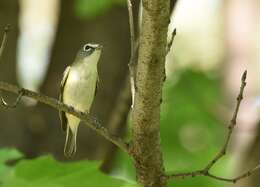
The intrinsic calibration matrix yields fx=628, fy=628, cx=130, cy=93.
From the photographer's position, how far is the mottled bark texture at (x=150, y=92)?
1.91 m

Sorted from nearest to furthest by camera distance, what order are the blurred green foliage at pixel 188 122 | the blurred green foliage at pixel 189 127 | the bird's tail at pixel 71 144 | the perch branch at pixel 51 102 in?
the perch branch at pixel 51 102 < the bird's tail at pixel 71 144 < the blurred green foliage at pixel 189 127 < the blurred green foliage at pixel 188 122

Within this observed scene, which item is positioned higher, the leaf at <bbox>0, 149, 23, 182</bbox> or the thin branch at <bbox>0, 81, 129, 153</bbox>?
the thin branch at <bbox>0, 81, 129, 153</bbox>

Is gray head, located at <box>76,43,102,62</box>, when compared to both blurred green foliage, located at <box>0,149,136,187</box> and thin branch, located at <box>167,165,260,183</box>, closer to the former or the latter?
blurred green foliage, located at <box>0,149,136,187</box>

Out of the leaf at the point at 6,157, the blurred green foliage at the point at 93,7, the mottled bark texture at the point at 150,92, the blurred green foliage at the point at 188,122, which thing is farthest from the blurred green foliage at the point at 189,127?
the mottled bark texture at the point at 150,92

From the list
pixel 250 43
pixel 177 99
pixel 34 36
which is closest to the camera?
pixel 177 99

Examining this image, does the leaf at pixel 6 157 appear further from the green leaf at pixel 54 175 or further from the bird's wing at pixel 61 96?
the bird's wing at pixel 61 96

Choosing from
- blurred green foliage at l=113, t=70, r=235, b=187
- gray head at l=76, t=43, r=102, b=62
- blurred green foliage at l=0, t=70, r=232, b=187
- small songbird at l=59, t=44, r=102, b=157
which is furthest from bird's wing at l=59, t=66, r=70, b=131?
blurred green foliage at l=113, t=70, r=235, b=187

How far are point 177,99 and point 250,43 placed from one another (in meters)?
0.87

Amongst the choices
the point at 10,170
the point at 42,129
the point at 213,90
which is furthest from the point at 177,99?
the point at 10,170

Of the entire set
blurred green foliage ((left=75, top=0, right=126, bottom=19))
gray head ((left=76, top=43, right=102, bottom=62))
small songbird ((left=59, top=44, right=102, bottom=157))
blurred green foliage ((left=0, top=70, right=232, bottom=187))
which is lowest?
blurred green foliage ((left=0, top=70, right=232, bottom=187))

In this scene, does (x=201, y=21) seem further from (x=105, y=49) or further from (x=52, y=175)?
(x=52, y=175)

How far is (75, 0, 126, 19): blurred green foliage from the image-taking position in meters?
4.14

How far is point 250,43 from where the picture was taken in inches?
206

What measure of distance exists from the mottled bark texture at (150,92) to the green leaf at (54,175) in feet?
0.49
